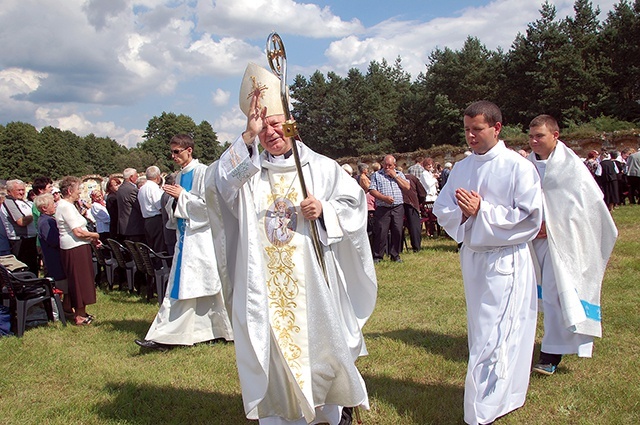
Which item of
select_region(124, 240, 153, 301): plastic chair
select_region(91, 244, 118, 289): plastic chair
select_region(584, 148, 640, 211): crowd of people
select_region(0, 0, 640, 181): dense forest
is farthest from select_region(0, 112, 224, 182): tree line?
select_region(124, 240, 153, 301): plastic chair

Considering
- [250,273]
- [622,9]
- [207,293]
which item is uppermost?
[622,9]

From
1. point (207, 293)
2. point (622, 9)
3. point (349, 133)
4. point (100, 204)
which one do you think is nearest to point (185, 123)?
point (349, 133)

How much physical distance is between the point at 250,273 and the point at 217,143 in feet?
311

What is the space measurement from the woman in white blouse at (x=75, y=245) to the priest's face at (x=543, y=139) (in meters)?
5.21

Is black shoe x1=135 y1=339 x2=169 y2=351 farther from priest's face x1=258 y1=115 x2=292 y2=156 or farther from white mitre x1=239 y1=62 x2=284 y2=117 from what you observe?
white mitre x1=239 y1=62 x2=284 y2=117

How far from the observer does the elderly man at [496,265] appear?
3564 mm

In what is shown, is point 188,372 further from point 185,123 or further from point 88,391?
point 185,123

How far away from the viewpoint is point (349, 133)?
5544cm

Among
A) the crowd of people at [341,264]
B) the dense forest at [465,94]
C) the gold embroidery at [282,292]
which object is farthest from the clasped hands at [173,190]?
the dense forest at [465,94]

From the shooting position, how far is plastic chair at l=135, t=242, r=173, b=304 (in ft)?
25.5

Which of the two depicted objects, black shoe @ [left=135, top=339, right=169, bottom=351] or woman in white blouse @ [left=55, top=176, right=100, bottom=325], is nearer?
black shoe @ [left=135, top=339, right=169, bottom=351]

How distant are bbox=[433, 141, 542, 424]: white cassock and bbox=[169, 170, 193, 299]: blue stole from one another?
10.5 ft

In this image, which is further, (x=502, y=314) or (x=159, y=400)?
(x=159, y=400)

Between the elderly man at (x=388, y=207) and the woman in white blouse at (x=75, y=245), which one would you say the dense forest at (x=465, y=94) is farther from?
the woman in white blouse at (x=75, y=245)
